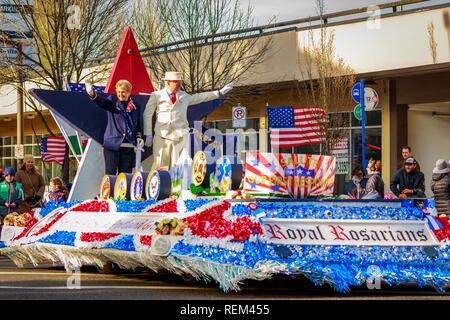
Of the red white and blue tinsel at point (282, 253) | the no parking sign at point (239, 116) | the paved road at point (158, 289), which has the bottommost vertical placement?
the paved road at point (158, 289)

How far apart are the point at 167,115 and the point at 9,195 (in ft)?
17.4

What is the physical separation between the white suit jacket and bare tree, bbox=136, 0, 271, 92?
1399 centimetres

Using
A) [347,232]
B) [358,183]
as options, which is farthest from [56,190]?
[347,232]

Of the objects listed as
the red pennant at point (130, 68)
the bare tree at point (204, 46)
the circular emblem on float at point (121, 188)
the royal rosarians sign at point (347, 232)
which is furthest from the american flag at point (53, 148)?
the royal rosarians sign at point (347, 232)

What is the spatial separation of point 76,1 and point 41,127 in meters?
19.0

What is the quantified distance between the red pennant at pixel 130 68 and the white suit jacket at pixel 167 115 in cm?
161

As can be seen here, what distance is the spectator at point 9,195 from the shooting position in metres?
15.4

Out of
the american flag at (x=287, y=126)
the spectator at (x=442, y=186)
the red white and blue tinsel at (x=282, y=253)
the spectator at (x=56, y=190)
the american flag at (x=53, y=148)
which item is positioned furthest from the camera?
the american flag at (x=53, y=148)

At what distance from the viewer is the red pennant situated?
43.0ft

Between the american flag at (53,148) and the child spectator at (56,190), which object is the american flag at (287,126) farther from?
the american flag at (53,148)

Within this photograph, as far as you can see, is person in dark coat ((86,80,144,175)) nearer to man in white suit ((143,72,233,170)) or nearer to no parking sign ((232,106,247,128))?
man in white suit ((143,72,233,170))
